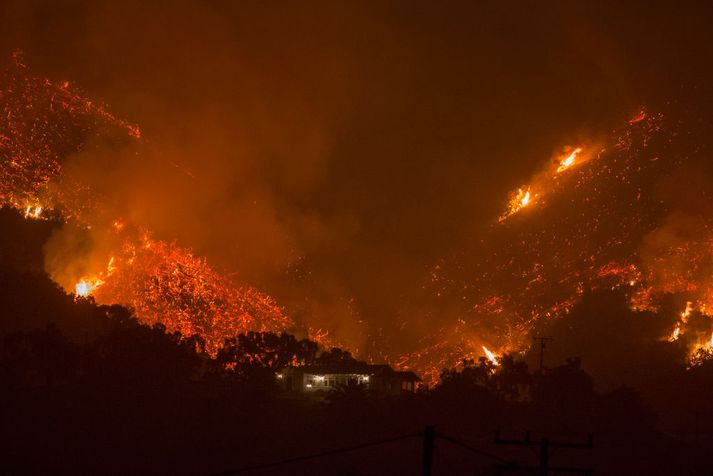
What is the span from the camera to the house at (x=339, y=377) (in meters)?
69.8

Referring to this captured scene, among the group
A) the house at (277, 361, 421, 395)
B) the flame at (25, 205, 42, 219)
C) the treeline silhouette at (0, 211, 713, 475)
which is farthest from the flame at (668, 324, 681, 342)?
the flame at (25, 205, 42, 219)

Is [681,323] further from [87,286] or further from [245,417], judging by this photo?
[87,286]

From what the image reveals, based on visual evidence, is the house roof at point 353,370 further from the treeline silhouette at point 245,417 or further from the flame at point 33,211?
the flame at point 33,211

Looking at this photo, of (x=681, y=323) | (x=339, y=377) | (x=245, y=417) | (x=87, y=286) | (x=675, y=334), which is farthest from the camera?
(x=681, y=323)

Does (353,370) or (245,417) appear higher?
(353,370)

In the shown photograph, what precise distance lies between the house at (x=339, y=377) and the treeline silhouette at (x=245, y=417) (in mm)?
3581

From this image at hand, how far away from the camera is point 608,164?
412ft

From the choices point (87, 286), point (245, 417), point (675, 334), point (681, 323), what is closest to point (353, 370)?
point (245, 417)

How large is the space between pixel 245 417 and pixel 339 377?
2286 cm

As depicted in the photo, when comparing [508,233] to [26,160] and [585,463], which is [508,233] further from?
[585,463]

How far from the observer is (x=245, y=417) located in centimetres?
4894

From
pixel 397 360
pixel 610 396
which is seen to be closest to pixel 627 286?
pixel 397 360

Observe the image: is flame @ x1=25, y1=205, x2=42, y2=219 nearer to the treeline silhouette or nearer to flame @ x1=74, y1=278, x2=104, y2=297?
flame @ x1=74, y1=278, x2=104, y2=297

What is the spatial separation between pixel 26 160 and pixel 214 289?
1237 inches
